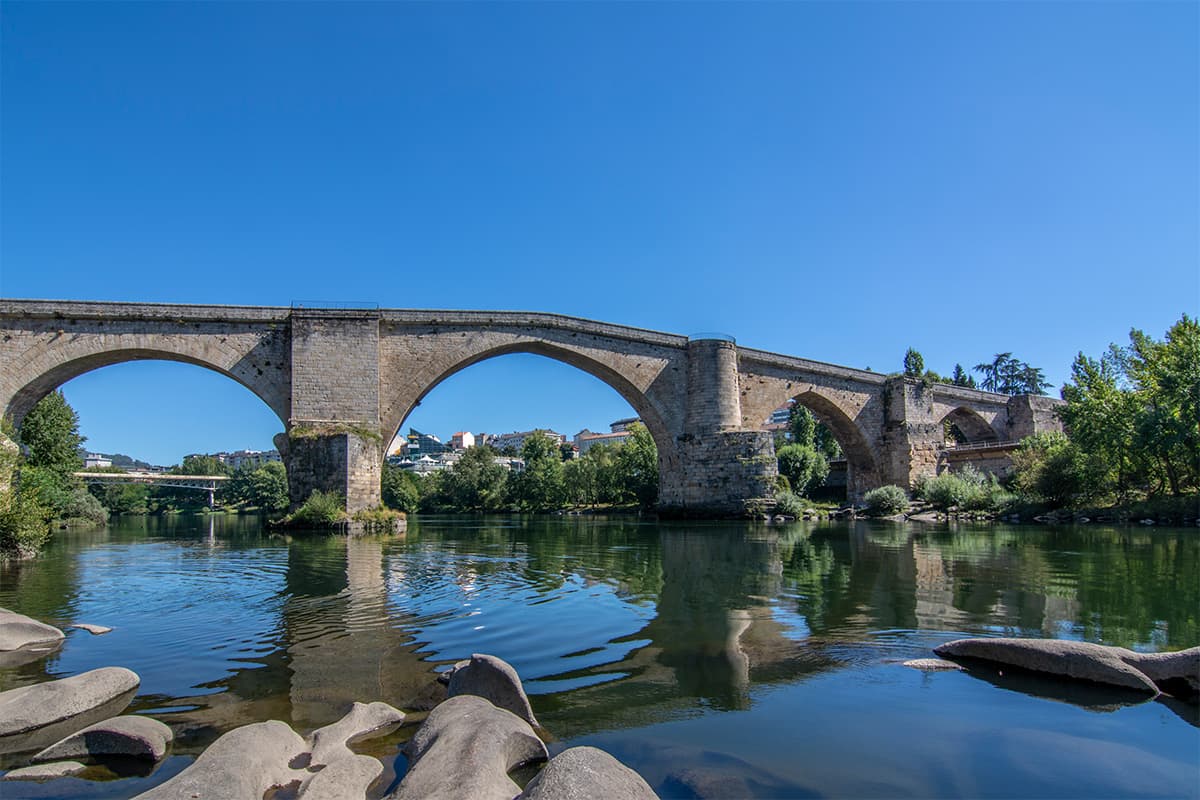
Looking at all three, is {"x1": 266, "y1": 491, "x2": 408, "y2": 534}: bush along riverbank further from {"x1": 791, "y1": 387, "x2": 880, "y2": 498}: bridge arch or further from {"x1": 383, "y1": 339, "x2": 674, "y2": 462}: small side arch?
{"x1": 791, "y1": 387, "x2": 880, "y2": 498}: bridge arch

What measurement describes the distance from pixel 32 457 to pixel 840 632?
31.8 m

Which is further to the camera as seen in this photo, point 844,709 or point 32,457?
point 32,457

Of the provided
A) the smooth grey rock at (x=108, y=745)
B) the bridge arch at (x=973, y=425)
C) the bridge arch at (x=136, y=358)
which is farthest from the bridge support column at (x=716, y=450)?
the smooth grey rock at (x=108, y=745)

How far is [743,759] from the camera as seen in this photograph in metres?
3.49

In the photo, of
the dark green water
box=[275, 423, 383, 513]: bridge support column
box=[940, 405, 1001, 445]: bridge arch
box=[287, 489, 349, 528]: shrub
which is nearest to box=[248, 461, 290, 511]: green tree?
box=[275, 423, 383, 513]: bridge support column

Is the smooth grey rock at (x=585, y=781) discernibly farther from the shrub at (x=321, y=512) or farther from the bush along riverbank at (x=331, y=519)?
the shrub at (x=321, y=512)

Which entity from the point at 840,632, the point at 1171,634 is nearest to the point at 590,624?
the point at 840,632

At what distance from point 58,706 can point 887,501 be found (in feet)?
101

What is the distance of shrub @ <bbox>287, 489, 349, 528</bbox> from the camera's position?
825 inches

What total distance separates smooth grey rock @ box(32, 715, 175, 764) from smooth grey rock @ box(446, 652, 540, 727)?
1.53 meters

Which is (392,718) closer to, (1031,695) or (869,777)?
(869,777)

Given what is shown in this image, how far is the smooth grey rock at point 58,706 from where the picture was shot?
382 centimetres

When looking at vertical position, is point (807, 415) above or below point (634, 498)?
above

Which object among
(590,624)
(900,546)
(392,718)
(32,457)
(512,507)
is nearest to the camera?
(392,718)
